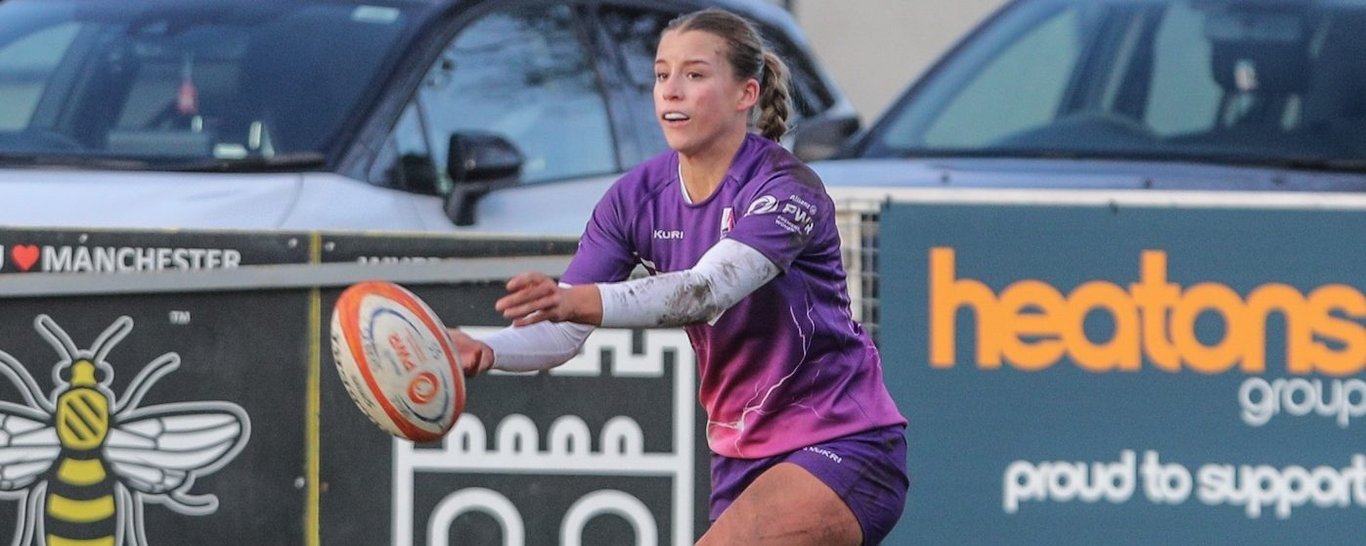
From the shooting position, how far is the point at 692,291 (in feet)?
14.7

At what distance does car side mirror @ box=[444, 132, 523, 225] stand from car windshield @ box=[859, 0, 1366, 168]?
1.13 metres

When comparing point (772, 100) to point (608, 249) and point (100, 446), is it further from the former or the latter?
point (100, 446)

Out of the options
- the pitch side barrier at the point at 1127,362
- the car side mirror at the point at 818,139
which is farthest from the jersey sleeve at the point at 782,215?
the car side mirror at the point at 818,139

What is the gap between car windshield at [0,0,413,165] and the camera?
7785 millimetres

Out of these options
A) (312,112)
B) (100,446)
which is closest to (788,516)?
(100,446)

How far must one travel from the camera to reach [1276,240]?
6152 millimetres

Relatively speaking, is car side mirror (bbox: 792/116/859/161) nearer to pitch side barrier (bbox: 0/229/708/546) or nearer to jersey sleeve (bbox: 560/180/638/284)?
pitch side barrier (bbox: 0/229/708/546)

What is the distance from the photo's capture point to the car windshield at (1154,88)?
24.5ft

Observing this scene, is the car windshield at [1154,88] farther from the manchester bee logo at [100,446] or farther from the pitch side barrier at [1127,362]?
the manchester bee logo at [100,446]

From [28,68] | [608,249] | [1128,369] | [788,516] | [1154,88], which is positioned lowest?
[788,516]

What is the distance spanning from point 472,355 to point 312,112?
3.25 meters

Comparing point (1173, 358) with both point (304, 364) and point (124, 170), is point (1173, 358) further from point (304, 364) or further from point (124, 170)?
point (124, 170)

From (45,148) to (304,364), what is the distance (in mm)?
1773

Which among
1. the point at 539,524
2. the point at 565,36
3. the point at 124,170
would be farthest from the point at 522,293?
the point at 565,36
